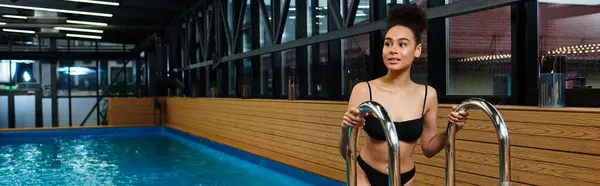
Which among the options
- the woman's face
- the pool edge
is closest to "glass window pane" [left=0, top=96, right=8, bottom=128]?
the pool edge

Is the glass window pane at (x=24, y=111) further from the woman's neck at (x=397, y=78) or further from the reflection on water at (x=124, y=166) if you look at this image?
the woman's neck at (x=397, y=78)

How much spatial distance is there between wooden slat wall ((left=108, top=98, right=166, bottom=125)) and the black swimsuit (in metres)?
10.8

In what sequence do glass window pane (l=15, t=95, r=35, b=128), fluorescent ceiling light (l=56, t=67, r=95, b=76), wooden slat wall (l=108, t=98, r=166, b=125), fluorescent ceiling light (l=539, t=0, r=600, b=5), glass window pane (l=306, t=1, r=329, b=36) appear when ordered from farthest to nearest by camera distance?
fluorescent ceiling light (l=56, t=67, r=95, b=76) → glass window pane (l=15, t=95, r=35, b=128) → wooden slat wall (l=108, t=98, r=166, b=125) → glass window pane (l=306, t=1, r=329, b=36) → fluorescent ceiling light (l=539, t=0, r=600, b=5)

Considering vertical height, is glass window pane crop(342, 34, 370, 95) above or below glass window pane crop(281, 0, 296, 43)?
below

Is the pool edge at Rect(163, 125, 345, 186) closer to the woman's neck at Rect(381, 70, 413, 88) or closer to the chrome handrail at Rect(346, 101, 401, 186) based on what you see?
the woman's neck at Rect(381, 70, 413, 88)

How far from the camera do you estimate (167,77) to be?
12.6m

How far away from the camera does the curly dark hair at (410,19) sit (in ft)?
4.84

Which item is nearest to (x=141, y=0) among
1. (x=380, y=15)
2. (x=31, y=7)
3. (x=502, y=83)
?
(x=31, y=7)

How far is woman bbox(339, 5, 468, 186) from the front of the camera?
1.46 meters

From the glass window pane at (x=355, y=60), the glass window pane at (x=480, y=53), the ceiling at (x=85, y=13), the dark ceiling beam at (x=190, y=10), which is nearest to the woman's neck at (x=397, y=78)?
the glass window pane at (x=480, y=53)

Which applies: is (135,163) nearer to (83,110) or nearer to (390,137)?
(390,137)

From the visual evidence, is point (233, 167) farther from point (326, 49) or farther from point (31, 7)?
point (31, 7)

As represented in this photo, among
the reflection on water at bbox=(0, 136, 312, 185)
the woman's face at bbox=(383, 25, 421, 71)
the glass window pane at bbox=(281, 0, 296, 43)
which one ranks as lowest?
the reflection on water at bbox=(0, 136, 312, 185)

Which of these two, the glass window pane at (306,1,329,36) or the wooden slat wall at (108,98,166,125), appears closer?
the glass window pane at (306,1,329,36)
